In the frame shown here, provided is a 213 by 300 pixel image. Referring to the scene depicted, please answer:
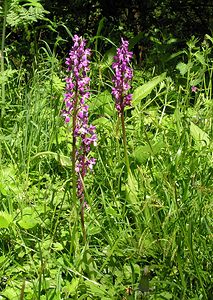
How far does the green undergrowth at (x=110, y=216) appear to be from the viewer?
82.3 inches

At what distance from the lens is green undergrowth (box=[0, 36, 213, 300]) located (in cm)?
209

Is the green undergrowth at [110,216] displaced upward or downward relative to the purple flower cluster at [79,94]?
downward

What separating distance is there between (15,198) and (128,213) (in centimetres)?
48

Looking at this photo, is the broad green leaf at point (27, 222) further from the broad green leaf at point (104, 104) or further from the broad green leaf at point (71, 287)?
the broad green leaf at point (104, 104)

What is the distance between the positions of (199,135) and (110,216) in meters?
0.69

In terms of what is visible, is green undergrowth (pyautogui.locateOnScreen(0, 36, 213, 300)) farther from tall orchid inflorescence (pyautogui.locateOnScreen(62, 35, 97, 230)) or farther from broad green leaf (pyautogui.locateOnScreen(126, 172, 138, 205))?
tall orchid inflorescence (pyautogui.locateOnScreen(62, 35, 97, 230))

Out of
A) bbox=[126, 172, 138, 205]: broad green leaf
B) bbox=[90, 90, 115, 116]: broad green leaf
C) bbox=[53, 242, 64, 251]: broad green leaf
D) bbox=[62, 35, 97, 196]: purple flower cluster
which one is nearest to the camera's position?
bbox=[62, 35, 97, 196]: purple flower cluster

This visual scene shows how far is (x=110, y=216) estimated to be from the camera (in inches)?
97.7

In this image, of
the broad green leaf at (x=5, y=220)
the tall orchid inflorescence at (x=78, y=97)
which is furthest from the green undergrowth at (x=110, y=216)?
the tall orchid inflorescence at (x=78, y=97)

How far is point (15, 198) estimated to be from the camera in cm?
258

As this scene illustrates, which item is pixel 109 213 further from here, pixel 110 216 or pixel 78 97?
pixel 78 97

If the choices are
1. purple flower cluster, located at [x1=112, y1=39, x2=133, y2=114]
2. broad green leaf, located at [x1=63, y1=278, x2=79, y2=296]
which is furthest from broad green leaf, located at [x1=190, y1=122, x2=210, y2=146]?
broad green leaf, located at [x1=63, y1=278, x2=79, y2=296]

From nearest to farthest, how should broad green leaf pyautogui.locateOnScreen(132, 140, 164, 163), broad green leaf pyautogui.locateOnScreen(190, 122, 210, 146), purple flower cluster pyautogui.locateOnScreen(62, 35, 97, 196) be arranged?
purple flower cluster pyautogui.locateOnScreen(62, 35, 97, 196) < broad green leaf pyautogui.locateOnScreen(132, 140, 164, 163) < broad green leaf pyautogui.locateOnScreen(190, 122, 210, 146)

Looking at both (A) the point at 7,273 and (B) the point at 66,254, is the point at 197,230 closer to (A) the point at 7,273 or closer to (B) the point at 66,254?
(B) the point at 66,254
